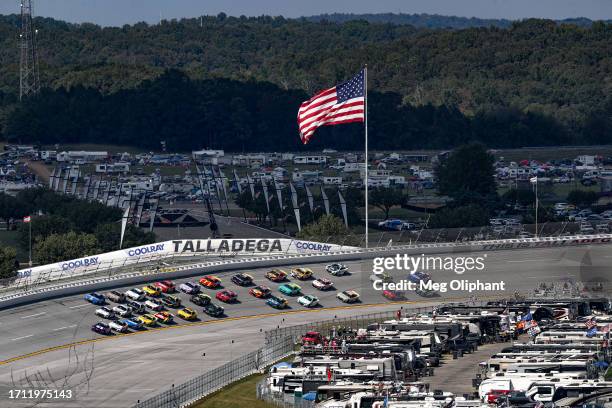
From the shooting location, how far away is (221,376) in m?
92.1

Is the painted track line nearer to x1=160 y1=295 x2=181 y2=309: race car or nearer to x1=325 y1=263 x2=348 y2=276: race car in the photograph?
x1=160 y1=295 x2=181 y2=309: race car

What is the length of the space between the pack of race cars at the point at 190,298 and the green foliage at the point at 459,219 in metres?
52.6

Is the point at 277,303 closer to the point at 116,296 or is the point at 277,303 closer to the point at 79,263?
the point at 116,296

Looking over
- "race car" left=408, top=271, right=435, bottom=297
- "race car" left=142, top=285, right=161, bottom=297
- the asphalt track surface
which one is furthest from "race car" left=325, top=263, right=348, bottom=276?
"race car" left=142, top=285, right=161, bottom=297

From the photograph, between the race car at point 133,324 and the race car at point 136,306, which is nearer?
the race car at point 133,324

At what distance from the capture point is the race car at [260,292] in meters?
127

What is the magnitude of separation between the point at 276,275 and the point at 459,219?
58740 millimetres

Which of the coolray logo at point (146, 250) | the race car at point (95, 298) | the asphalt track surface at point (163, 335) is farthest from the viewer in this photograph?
the coolray logo at point (146, 250)

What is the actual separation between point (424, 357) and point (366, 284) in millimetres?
32793

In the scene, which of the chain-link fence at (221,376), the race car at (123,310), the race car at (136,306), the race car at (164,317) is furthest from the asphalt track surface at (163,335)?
the chain-link fence at (221,376)

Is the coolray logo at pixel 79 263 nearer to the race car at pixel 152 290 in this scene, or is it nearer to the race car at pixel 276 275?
the race car at pixel 152 290

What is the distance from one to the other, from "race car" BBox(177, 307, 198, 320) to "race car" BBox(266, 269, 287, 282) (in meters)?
11.7

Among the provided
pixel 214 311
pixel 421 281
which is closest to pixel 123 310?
pixel 214 311

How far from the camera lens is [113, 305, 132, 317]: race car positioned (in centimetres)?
11881
